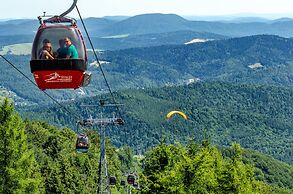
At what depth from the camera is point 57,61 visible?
18391 millimetres

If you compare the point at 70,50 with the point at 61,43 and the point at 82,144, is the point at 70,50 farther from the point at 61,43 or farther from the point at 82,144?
the point at 82,144

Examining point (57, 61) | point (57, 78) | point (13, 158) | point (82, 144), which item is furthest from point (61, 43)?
point (13, 158)

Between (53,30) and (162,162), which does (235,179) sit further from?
(53,30)

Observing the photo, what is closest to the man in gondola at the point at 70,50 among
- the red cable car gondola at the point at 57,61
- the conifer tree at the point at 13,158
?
the red cable car gondola at the point at 57,61

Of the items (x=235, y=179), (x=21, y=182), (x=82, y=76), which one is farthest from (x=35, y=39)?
(x=21, y=182)

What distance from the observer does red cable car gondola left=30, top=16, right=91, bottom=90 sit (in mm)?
18281

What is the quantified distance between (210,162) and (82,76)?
2607 cm

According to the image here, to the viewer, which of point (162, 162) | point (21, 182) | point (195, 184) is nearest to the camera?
point (195, 184)

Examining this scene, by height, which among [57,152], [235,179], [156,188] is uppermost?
[235,179]

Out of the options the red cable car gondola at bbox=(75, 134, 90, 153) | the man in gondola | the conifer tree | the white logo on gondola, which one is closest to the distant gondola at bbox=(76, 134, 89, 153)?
the red cable car gondola at bbox=(75, 134, 90, 153)

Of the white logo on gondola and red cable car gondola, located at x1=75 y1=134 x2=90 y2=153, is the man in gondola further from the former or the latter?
red cable car gondola, located at x1=75 y1=134 x2=90 y2=153

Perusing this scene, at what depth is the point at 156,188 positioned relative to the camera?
172 ft

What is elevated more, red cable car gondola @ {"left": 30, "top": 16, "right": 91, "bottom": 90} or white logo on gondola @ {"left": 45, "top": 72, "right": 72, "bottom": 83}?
red cable car gondola @ {"left": 30, "top": 16, "right": 91, "bottom": 90}

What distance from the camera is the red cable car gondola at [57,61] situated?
18281mm
